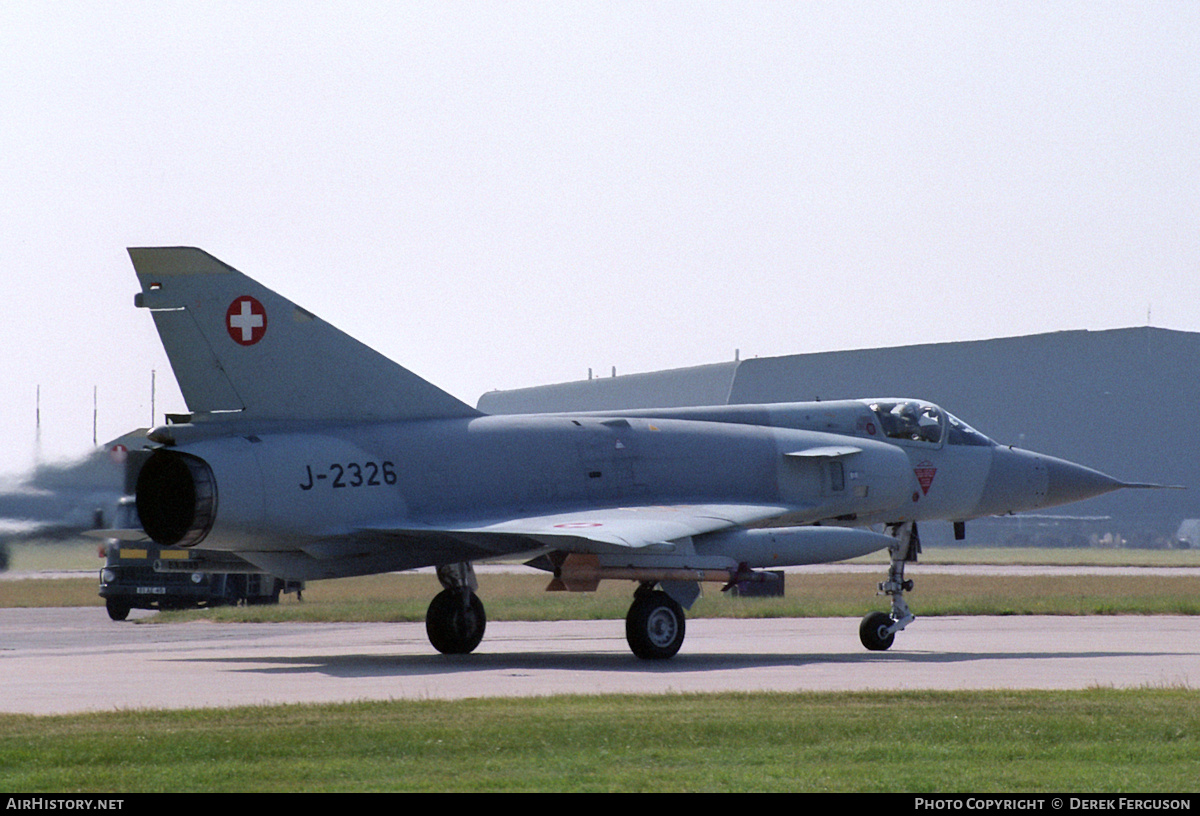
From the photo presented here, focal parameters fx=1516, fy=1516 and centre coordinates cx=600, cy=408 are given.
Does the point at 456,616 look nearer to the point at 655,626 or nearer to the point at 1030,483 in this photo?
the point at 655,626

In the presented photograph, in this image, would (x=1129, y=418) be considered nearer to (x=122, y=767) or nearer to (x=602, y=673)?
(x=602, y=673)

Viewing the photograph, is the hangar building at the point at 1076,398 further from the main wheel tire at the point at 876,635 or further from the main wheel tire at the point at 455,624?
the main wheel tire at the point at 455,624

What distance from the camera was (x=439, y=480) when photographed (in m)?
19.1

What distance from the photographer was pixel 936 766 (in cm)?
1002

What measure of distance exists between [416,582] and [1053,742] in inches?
1294

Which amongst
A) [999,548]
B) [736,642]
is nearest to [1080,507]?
[999,548]

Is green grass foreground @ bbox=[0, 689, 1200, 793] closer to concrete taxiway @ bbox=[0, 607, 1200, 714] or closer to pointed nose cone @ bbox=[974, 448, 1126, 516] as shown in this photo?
concrete taxiway @ bbox=[0, 607, 1200, 714]

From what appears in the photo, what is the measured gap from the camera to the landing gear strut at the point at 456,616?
20688 millimetres

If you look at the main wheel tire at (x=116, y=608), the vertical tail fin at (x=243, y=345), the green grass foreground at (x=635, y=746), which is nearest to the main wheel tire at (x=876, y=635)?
the green grass foreground at (x=635, y=746)

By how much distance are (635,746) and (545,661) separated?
8.68 meters

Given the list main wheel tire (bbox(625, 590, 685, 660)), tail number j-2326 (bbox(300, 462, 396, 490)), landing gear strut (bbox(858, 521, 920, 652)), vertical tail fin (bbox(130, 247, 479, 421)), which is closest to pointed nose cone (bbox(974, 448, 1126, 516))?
landing gear strut (bbox(858, 521, 920, 652))

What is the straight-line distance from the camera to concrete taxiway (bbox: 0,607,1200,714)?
15625 mm

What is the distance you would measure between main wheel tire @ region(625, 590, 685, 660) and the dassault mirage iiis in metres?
0.03

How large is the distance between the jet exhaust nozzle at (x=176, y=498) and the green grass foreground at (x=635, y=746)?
4.39 meters
